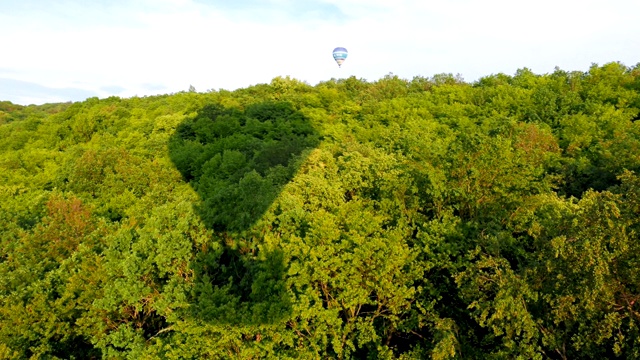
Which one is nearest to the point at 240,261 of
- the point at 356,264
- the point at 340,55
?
the point at 356,264

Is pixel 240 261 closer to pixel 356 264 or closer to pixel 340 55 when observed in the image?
pixel 356 264

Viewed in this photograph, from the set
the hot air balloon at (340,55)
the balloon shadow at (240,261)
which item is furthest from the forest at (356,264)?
the hot air balloon at (340,55)

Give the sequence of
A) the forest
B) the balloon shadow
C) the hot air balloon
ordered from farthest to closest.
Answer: the hot air balloon → the balloon shadow → the forest

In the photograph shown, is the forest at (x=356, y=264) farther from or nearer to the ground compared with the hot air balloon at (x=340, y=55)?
nearer to the ground

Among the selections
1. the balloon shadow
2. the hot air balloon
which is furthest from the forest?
the hot air balloon

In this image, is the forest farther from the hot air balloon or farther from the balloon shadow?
the hot air balloon

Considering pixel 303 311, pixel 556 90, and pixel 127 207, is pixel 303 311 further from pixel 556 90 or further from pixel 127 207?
pixel 556 90

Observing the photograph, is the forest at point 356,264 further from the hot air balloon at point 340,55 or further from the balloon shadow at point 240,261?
the hot air balloon at point 340,55

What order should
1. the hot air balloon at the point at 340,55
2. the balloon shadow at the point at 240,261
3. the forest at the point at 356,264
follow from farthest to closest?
the hot air balloon at the point at 340,55, the balloon shadow at the point at 240,261, the forest at the point at 356,264

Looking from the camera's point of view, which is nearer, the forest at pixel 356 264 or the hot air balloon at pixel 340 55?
the forest at pixel 356 264

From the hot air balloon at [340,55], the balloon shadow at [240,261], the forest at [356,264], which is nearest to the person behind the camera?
the forest at [356,264]

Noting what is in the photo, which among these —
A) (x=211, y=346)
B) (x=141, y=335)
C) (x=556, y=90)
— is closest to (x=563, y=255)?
(x=211, y=346)

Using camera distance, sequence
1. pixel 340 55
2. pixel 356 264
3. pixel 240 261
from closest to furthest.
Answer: pixel 356 264, pixel 240 261, pixel 340 55
